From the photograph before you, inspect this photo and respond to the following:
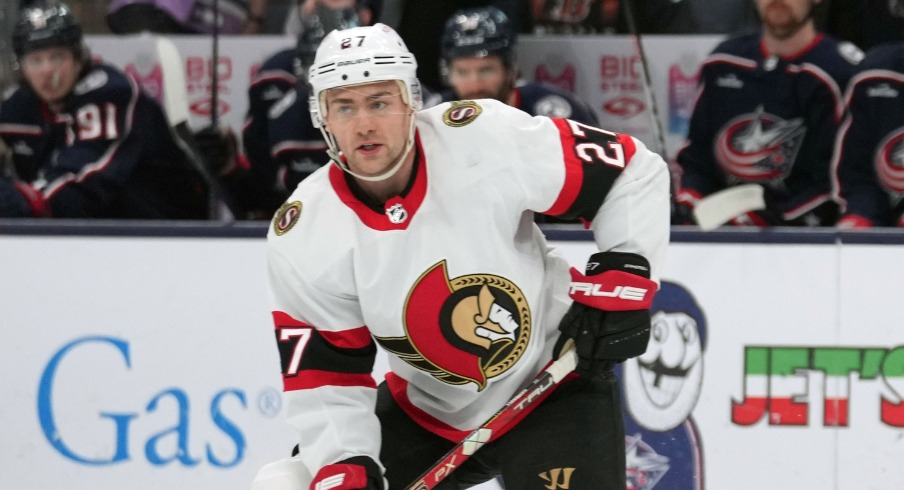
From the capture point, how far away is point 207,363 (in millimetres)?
3609

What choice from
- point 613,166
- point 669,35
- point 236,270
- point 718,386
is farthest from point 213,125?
point 613,166

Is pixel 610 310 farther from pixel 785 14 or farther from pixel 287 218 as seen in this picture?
pixel 785 14

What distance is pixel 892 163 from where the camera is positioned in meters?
3.78

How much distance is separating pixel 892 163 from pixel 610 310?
165 cm

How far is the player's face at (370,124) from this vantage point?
237 centimetres

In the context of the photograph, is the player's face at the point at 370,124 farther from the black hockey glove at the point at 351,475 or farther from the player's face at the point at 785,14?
the player's face at the point at 785,14

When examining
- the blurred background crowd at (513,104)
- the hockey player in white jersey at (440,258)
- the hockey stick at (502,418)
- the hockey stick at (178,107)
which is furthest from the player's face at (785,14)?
the hockey stick at (502,418)

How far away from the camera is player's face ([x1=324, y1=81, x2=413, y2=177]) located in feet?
7.79

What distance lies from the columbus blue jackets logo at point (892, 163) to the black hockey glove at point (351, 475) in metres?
1.96

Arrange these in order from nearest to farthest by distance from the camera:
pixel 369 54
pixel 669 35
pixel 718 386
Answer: pixel 369 54 < pixel 718 386 < pixel 669 35

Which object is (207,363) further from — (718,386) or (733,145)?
(733,145)

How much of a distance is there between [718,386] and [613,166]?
1.13 m

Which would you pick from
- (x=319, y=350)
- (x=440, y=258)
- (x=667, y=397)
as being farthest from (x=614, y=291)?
(x=667, y=397)

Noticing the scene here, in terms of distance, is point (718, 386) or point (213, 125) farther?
point (213, 125)
